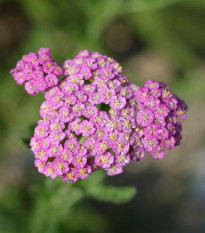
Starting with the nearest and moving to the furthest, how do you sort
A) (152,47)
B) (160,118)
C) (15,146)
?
(160,118) < (15,146) < (152,47)

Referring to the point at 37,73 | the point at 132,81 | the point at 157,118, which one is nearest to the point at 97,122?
the point at 157,118

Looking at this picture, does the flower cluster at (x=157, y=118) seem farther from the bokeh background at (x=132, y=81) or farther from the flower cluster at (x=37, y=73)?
the bokeh background at (x=132, y=81)

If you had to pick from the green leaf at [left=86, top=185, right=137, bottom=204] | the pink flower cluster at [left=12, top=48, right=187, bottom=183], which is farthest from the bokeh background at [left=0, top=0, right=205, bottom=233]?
the pink flower cluster at [left=12, top=48, right=187, bottom=183]

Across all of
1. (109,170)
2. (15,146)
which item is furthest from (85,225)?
(109,170)

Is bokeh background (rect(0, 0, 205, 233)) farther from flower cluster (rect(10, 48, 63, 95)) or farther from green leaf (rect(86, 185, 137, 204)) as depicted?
flower cluster (rect(10, 48, 63, 95))

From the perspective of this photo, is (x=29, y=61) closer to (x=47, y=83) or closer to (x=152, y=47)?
(x=47, y=83)

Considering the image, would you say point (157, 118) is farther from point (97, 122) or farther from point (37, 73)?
point (37, 73)
